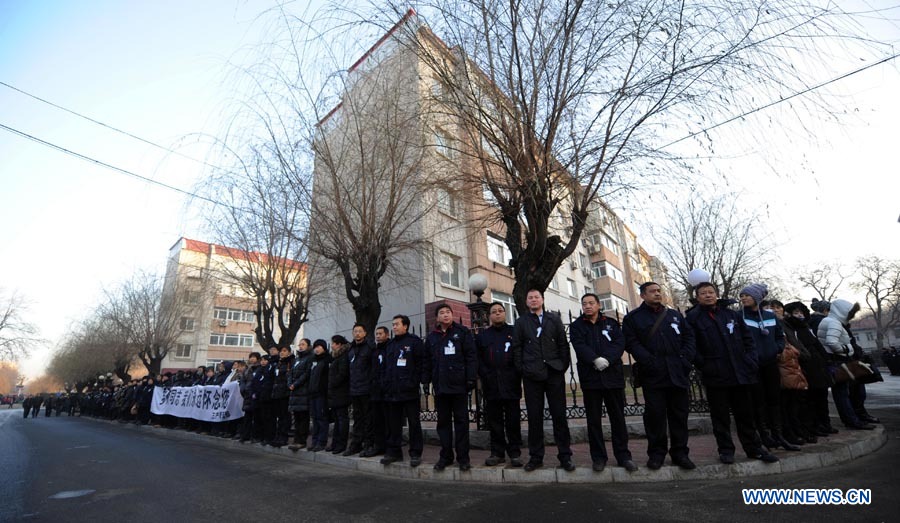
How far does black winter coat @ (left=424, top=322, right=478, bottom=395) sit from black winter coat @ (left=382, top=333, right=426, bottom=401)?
0.31 m

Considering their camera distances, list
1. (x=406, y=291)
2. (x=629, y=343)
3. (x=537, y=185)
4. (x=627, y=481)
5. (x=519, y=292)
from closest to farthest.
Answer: (x=627, y=481), (x=629, y=343), (x=537, y=185), (x=519, y=292), (x=406, y=291)

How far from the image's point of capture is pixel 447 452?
5363mm

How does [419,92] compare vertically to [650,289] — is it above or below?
above

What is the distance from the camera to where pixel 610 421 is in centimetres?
473

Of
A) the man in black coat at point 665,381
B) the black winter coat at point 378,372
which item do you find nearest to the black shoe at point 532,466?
the man in black coat at point 665,381

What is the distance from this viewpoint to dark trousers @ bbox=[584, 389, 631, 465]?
4.70 m

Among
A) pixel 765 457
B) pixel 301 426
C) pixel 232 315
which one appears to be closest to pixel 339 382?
pixel 301 426

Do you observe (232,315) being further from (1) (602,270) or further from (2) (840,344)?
(2) (840,344)

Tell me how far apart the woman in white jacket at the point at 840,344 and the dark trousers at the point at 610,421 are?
406cm

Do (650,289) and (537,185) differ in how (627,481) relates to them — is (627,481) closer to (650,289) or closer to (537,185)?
(650,289)

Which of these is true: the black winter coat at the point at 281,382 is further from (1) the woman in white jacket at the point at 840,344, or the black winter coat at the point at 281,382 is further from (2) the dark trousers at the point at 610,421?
(1) the woman in white jacket at the point at 840,344

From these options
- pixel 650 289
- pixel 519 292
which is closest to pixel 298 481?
Result: pixel 519 292

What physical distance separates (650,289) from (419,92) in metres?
5.37

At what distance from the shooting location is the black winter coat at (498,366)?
529cm
